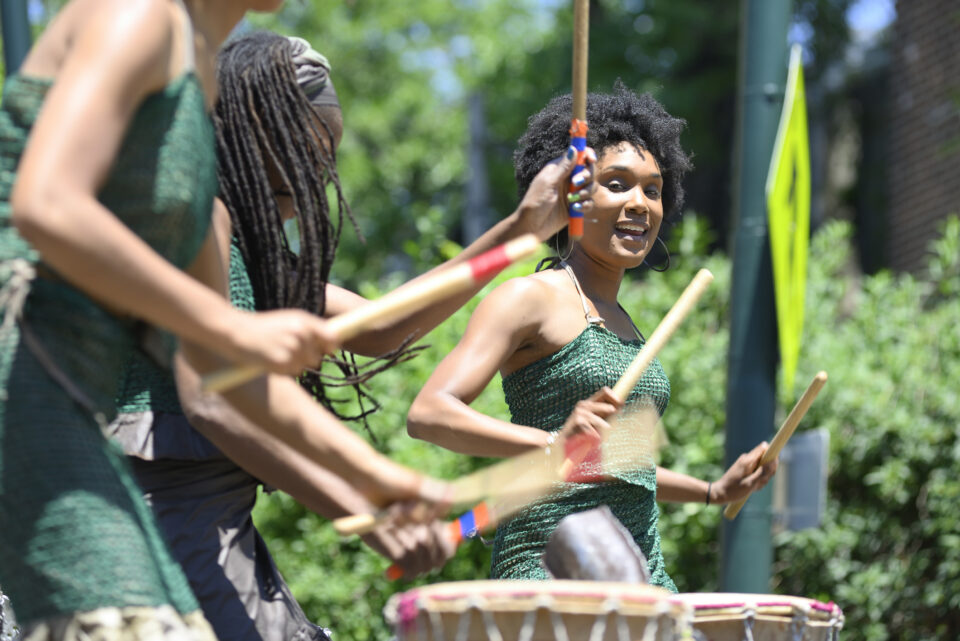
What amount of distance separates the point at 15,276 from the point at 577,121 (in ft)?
4.10

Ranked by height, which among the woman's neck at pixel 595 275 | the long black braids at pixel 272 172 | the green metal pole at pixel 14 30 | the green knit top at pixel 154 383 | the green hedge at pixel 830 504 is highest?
the green metal pole at pixel 14 30

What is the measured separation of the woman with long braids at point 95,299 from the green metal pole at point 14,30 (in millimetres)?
3440

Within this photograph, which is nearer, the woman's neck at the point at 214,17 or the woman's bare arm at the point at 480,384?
the woman's neck at the point at 214,17

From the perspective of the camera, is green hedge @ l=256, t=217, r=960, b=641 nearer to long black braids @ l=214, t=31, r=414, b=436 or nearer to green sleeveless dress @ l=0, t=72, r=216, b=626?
long black braids @ l=214, t=31, r=414, b=436

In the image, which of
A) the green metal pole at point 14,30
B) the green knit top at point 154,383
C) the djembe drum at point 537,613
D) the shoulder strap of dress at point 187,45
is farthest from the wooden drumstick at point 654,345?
the green metal pole at point 14,30

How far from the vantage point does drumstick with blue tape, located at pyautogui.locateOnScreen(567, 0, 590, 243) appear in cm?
260

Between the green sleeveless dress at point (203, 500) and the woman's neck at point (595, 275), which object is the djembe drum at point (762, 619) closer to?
the green sleeveless dress at point (203, 500)

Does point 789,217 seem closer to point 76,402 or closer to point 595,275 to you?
point 595,275

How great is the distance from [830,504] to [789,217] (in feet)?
4.85

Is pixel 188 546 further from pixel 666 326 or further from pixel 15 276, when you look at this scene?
pixel 666 326

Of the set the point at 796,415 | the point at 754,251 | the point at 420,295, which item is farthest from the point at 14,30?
the point at 420,295

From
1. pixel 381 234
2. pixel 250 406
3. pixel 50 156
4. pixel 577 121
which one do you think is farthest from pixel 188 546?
pixel 381 234

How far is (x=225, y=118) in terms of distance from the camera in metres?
2.46

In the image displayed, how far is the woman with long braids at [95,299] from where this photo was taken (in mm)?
1657
